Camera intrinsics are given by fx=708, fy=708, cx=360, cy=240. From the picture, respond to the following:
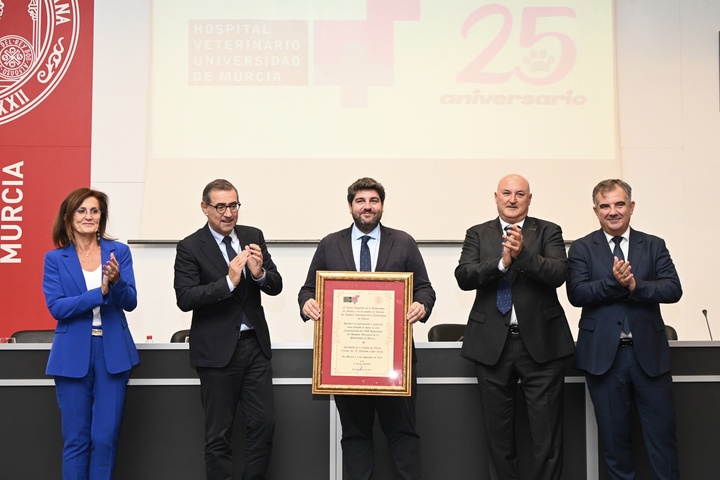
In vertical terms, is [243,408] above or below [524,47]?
below

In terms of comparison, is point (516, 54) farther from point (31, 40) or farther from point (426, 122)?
point (31, 40)

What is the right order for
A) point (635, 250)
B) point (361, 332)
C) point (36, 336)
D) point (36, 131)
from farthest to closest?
1. point (36, 131)
2. point (36, 336)
3. point (635, 250)
4. point (361, 332)

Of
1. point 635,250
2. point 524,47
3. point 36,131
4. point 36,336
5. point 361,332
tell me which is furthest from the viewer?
point 36,131

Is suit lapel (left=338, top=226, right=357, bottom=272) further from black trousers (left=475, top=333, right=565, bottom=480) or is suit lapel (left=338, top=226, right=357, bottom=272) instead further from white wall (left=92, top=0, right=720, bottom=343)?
white wall (left=92, top=0, right=720, bottom=343)

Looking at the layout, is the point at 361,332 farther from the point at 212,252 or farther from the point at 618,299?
the point at 618,299

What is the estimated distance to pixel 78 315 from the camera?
3.33m

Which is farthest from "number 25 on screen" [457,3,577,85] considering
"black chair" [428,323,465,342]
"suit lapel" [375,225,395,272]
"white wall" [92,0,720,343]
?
"suit lapel" [375,225,395,272]

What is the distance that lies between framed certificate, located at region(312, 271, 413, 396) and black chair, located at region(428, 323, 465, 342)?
134 centimetres

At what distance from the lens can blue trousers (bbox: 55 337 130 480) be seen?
327 cm

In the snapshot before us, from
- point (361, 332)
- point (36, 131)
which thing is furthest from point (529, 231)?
point (36, 131)

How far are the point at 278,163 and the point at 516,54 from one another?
7.03 ft

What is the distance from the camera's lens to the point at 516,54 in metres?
5.80

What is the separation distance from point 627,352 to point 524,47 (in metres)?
3.23

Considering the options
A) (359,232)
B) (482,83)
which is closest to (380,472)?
(359,232)
